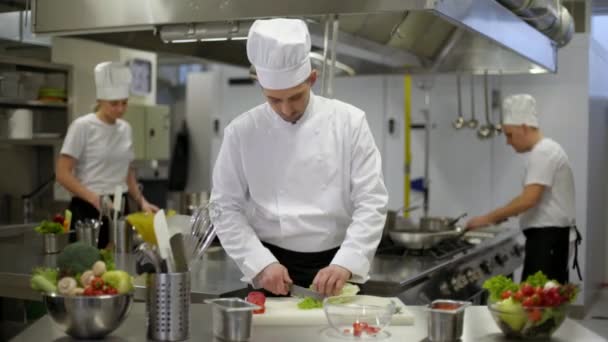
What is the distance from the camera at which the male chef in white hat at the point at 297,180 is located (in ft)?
7.43

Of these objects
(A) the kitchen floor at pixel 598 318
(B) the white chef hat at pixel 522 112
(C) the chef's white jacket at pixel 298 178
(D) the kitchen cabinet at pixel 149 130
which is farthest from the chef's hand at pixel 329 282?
(D) the kitchen cabinet at pixel 149 130

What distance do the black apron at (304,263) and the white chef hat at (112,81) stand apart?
2000 mm

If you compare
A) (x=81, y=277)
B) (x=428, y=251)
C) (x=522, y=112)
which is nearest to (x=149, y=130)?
(x=522, y=112)

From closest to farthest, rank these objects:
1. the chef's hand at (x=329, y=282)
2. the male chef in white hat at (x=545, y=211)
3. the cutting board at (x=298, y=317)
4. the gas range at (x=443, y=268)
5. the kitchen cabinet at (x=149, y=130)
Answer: the cutting board at (x=298, y=317)
the chef's hand at (x=329, y=282)
the gas range at (x=443, y=268)
the male chef in white hat at (x=545, y=211)
the kitchen cabinet at (x=149, y=130)

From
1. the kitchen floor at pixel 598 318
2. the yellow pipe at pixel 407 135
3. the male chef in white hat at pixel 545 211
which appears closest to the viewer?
the male chef in white hat at pixel 545 211

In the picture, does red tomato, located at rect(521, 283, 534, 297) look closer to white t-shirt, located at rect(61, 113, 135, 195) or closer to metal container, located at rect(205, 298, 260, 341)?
metal container, located at rect(205, 298, 260, 341)

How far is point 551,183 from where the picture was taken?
13.8 feet

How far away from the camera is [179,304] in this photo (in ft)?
5.82

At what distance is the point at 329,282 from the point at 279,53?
647mm

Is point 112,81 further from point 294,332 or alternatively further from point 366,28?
point 294,332

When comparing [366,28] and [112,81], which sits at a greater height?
[366,28]

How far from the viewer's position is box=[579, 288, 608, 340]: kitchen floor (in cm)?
568

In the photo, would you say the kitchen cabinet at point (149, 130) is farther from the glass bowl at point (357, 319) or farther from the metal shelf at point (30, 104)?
the glass bowl at point (357, 319)

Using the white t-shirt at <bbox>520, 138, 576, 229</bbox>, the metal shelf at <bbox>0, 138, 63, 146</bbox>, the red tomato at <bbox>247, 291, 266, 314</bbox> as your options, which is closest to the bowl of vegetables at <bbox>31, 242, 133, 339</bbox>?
the red tomato at <bbox>247, 291, 266, 314</bbox>
